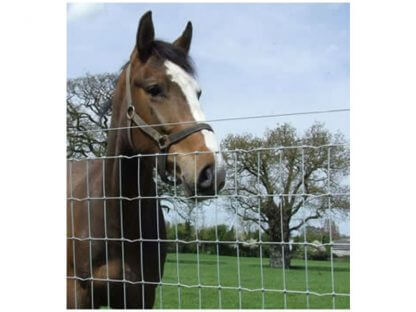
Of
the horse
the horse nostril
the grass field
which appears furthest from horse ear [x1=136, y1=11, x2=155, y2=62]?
the grass field

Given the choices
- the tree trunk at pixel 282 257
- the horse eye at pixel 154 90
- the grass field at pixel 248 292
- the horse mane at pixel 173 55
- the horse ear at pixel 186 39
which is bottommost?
the grass field at pixel 248 292

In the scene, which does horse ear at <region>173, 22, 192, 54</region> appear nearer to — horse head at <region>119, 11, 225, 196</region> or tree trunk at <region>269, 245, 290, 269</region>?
horse head at <region>119, 11, 225, 196</region>

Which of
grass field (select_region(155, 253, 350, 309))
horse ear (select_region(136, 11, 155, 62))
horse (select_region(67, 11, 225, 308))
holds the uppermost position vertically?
horse ear (select_region(136, 11, 155, 62))

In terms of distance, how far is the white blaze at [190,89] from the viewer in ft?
7.86

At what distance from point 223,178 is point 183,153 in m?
0.24

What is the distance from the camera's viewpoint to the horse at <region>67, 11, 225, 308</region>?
8.36 feet

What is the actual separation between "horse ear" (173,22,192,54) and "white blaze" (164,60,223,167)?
449mm

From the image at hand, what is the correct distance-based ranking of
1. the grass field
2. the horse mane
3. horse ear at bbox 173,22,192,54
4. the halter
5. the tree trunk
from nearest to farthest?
the tree trunk → the halter → the horse mane → horse ear at bbox 173,22,192,54 → the grass field

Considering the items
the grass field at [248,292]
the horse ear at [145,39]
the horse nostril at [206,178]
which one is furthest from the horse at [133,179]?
the grass field at [248,292]

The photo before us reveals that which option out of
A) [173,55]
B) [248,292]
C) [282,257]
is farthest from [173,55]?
[248,292]

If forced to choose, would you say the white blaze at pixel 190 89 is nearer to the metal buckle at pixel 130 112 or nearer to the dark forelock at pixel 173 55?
the dark forelock at pixel 173 55

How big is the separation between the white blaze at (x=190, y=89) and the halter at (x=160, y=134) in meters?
0.06

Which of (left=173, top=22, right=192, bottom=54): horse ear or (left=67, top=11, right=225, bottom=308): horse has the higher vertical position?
(left=173, top=22, right=192, bottom=54): horse ear

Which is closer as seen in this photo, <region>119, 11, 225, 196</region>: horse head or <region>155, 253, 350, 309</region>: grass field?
<region>119, 11, 225, 196</region>: horse head
